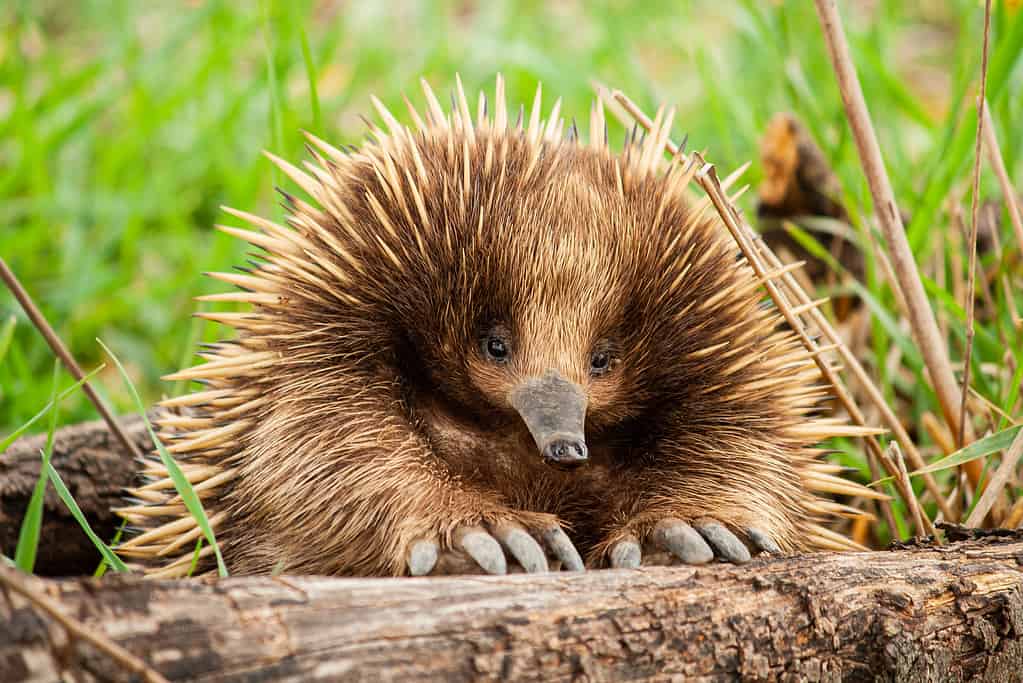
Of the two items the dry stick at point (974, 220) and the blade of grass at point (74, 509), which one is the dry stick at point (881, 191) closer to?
the dry stick at point (974, 220)

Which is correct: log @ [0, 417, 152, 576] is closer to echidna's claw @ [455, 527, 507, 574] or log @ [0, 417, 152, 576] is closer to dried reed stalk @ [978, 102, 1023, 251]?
echidna's claw @ [455, 527, 507, 574]

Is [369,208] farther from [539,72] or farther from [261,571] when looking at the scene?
[539,72]

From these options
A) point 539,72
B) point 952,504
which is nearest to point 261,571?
point 952,504

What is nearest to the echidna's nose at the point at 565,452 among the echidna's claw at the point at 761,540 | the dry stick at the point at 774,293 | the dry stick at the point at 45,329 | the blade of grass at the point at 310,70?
the echidna's claw at the point at 761,540

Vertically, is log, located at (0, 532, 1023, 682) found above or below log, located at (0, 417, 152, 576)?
above

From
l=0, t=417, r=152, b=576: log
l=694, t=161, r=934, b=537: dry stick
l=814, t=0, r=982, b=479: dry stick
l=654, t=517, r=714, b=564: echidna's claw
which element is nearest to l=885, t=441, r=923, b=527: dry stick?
l=694, t=161, r=934, b=537: dry stick
